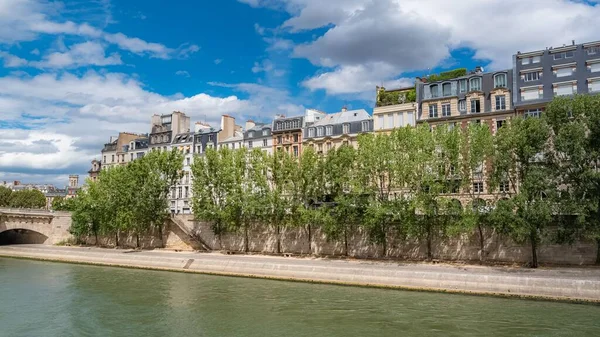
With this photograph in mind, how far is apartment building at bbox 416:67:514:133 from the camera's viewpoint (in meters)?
46.9

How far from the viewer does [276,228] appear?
46.6 m

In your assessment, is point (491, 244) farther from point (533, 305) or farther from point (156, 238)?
point (156, 238)

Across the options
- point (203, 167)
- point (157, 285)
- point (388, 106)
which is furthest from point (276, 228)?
point (388, 106)

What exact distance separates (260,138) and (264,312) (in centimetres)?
4191

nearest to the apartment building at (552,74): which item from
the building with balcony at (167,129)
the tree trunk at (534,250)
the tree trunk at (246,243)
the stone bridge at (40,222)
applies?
the tree trunk at (534,250)

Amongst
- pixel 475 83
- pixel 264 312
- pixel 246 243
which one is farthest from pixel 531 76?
pixel 264 312

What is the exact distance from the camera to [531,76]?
1816 inches

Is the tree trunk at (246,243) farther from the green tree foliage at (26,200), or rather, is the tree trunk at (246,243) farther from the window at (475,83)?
the green tree foliage at (26,200)

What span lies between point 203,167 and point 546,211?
99.6 feet

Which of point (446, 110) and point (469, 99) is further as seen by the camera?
point (446, 110)

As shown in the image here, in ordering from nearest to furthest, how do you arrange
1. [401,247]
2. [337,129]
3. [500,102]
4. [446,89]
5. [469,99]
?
[401,247] → [500,102] → [469,99] → [446,89] → [337,129]

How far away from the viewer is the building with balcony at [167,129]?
76625 millimetres

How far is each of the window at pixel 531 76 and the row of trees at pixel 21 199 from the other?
94.6 meters

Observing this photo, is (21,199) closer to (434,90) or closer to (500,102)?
(434,90)
